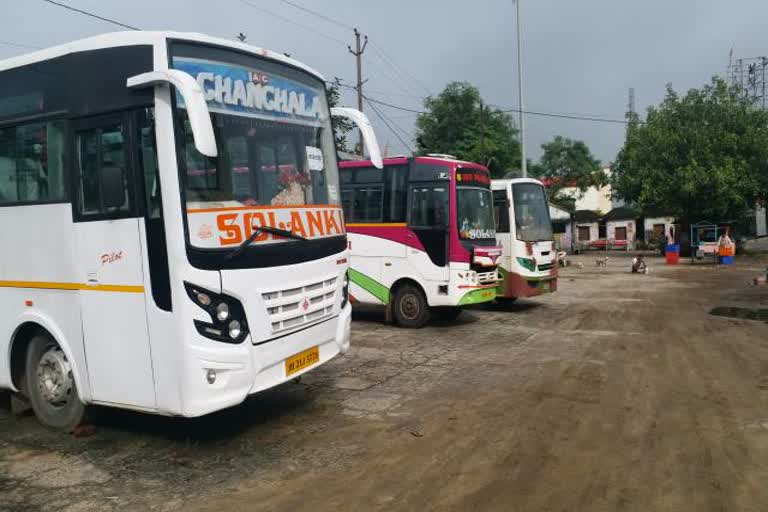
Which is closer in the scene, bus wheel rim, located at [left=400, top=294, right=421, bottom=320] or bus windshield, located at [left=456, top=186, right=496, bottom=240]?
bus windshield, located at [left=456, top=186, right=496, bottom=240]

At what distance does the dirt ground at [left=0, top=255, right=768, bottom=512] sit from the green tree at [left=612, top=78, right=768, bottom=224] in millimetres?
25242

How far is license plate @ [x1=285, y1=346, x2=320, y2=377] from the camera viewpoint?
5.45 m

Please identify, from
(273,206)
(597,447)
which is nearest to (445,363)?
(597,447)

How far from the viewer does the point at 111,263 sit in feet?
16.7

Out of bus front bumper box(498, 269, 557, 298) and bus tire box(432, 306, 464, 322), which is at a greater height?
bus front bumper box(498, 269, 557, 298)

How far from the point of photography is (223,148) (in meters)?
5.06

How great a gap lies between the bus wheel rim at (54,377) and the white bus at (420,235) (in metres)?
6.68

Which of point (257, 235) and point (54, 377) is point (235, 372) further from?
point (54, 377)

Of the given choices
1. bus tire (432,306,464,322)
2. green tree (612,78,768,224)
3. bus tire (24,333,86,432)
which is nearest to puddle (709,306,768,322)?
bus tire (432,306,464,322)

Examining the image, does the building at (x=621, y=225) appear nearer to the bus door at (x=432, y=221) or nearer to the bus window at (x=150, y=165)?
the bus door at (x=432, y=221)

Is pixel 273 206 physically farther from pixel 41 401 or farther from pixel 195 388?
pixel 41 401

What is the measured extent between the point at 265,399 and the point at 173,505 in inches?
103

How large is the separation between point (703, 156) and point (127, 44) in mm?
33373

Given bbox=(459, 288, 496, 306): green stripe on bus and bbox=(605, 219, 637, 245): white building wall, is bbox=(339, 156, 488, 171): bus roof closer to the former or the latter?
bbox=(459, 288, 496, 306): green stripe on bus
